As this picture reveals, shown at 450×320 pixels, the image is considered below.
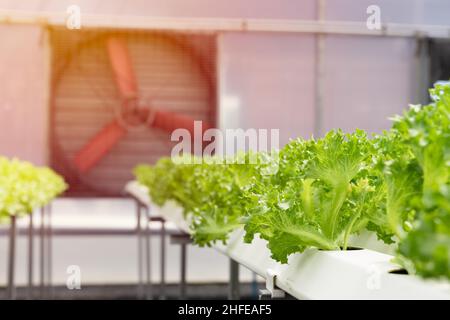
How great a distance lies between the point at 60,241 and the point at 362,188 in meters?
8.43

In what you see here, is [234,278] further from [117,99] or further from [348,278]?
[117,99]

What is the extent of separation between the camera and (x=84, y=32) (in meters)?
9.84

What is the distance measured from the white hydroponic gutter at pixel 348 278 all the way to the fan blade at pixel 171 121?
24.1ft

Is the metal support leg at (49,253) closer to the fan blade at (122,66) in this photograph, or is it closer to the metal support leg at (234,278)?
the fan blade at (122,66)

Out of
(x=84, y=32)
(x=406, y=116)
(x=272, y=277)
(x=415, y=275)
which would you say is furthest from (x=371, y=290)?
(x=84, y=32)

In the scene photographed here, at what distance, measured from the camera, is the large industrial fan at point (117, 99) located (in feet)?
32.4

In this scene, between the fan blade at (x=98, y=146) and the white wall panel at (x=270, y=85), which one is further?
the white wall panel at (x=270, y=85)

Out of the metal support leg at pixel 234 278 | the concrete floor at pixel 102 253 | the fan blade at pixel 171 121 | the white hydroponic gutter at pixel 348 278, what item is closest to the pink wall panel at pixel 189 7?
the fan blade at pixel 171 121

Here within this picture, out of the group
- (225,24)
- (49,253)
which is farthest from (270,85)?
(49,253)

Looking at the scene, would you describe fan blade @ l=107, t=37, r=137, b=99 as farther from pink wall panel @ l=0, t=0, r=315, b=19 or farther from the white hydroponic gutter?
the white hydroponic gutter

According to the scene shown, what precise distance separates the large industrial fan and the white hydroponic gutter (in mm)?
7524

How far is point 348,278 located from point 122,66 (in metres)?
8.27

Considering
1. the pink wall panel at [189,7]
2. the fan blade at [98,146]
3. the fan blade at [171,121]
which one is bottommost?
the fan blade at [98,146]

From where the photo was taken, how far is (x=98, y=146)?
9852 millimetres
